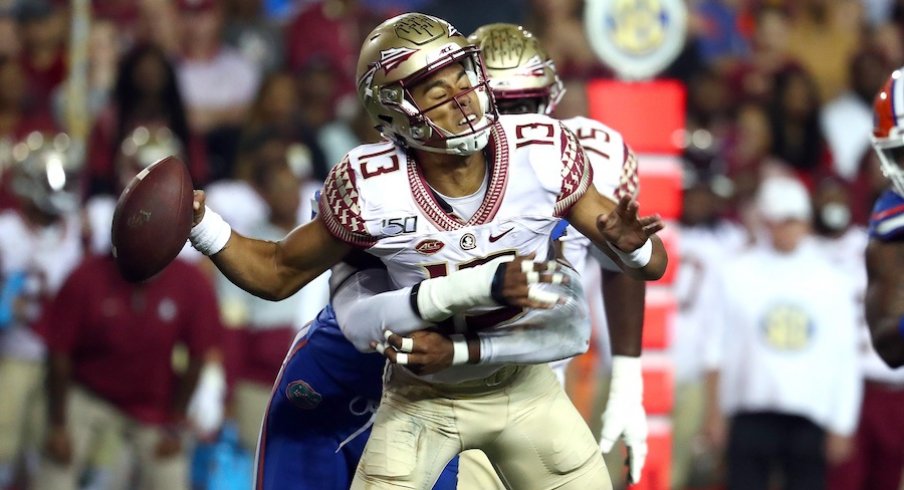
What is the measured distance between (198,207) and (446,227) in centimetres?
63

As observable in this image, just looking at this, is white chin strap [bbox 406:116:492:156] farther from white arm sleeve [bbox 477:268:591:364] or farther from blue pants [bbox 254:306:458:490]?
blue pants [bbox 254:306:458:490]

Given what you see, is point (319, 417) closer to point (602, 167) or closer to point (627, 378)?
point (627, 378)

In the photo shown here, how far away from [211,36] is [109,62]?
63 cm

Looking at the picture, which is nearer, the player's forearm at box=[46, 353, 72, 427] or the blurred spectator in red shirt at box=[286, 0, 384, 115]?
the player's forearm at box=[46, 353, 72, 427]

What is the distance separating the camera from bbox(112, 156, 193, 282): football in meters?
4.14

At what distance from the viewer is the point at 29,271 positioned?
8.24 meters

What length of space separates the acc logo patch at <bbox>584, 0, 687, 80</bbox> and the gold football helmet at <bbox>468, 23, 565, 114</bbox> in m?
2.33

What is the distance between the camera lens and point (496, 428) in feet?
14.0

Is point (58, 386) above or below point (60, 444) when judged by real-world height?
above

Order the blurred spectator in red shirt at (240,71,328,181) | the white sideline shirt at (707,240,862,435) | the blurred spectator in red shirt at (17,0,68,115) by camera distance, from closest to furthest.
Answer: the white sideline shirt at (707,240,862,435), the blurred spectator in red shirt at (240,71,328,181), the blurred spectator in red shirt at (17,0,68,115)

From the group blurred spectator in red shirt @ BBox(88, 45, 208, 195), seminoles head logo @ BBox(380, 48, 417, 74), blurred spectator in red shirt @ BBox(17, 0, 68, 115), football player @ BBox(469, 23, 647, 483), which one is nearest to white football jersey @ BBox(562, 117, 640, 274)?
football player @ BBox(469, 23, 647, 483)

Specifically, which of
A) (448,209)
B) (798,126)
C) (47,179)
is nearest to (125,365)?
(47,179)

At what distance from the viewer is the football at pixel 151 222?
4.14 metres

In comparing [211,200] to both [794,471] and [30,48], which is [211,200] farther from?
[794,471]
